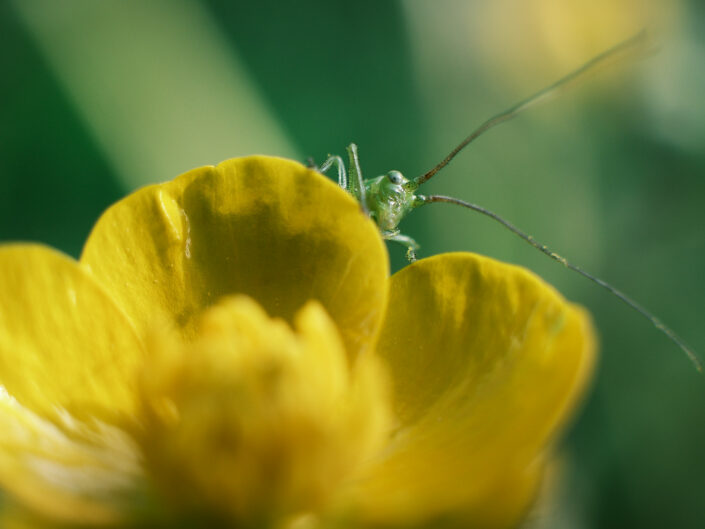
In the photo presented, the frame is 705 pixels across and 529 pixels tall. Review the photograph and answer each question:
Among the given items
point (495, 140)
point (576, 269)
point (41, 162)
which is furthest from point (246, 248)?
point (495, 140)

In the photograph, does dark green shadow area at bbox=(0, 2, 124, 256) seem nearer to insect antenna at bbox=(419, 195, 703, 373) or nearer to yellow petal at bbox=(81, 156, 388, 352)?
insect antenna at bbox=(419, 195, 703, 373)

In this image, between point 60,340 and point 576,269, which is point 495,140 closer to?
point 576,269

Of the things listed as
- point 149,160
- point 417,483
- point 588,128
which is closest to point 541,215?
point 588,128

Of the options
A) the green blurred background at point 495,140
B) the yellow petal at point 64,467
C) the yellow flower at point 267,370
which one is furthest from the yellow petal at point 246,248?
the green blurred background at point 495,140

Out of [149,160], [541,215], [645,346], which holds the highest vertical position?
[149,160]

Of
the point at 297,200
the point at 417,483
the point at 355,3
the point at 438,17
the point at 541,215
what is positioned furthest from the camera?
the point at 355,3

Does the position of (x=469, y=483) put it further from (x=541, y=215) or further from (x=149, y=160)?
(x=541, y=215)
